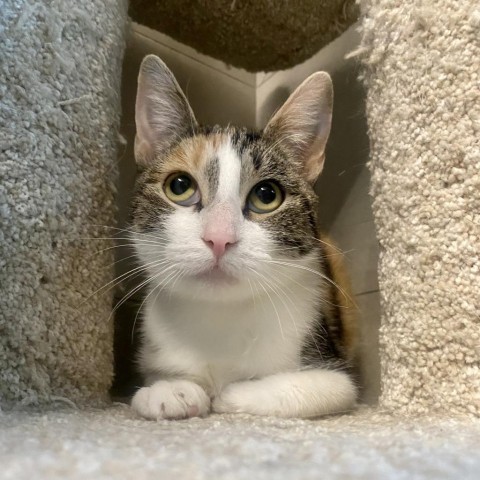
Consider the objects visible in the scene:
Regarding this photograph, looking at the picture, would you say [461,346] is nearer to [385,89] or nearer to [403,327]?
[403,327]

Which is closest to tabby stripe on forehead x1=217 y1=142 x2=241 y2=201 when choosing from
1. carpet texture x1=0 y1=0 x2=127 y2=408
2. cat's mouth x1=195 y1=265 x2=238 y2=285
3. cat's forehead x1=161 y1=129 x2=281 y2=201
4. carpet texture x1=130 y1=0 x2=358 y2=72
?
cat's forehead x1=161 y1=129 x2=281 y2=201

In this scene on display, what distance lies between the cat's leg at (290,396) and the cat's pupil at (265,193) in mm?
327

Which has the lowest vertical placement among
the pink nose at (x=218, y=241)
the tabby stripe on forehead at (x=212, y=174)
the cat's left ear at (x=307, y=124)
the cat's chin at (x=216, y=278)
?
the cat's chin at (x=216, y=278)

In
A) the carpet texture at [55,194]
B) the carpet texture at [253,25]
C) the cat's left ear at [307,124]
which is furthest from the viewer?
the carpet texture at [253,25]

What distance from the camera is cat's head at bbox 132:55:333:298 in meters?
1.02

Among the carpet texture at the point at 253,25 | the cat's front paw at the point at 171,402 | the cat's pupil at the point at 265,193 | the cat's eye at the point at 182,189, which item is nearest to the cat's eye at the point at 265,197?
the cat's pupil at the point at 265,193

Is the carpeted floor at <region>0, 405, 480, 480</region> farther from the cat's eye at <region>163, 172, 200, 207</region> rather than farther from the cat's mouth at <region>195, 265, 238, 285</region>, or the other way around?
the cat's eye at <region>163, 172, 200, 207</region>

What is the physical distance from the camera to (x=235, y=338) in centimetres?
117

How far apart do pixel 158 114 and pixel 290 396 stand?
2.14 ft

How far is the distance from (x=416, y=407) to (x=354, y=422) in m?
0.10

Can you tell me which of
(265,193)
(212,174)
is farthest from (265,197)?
(212,174)

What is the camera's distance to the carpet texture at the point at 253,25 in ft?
5.04

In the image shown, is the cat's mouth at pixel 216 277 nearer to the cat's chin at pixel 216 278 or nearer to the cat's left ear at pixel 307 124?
the cat's chin at pixel 216 278

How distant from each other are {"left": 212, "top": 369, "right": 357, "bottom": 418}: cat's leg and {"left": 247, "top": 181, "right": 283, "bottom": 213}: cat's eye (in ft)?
1.03
